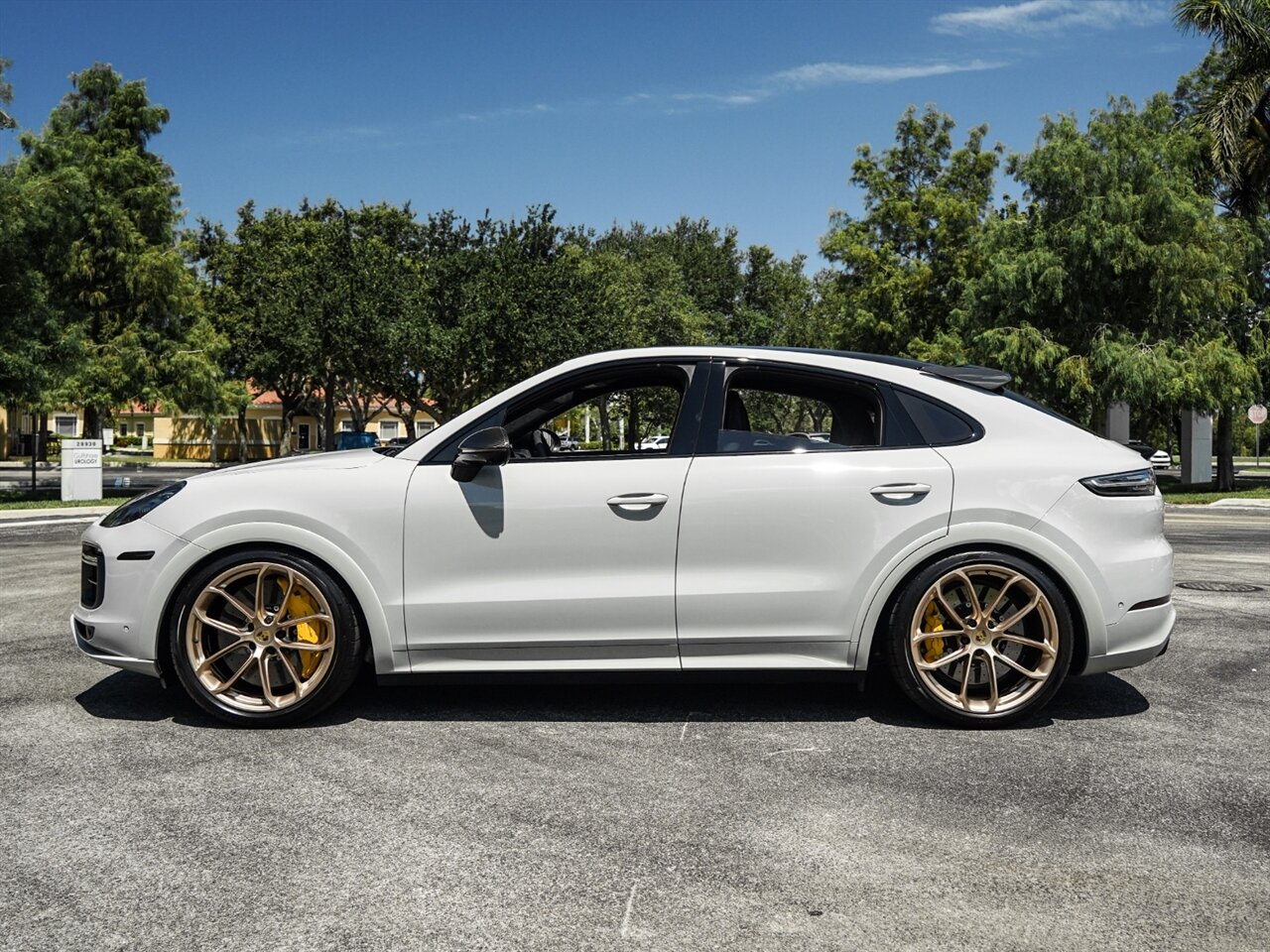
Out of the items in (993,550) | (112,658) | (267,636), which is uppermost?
(993,550)

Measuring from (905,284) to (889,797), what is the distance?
1502 inches

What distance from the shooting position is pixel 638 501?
15.5ft

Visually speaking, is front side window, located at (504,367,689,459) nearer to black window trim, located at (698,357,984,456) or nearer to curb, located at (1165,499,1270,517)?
black window trim, located at (698,357,984,456)

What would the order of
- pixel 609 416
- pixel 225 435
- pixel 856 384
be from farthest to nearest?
pixel 225 435 < pixel 609 416 < pixel 856 384

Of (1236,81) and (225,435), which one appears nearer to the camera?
(1236,81)

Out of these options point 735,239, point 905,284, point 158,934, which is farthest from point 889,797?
point 735,239

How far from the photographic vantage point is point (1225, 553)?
41.3ft

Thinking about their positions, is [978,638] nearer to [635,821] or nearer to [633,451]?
[633,451]

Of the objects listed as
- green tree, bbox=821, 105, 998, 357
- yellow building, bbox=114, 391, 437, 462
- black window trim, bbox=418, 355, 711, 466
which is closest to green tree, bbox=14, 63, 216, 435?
green tree, bbox=821, 105, 998, 357

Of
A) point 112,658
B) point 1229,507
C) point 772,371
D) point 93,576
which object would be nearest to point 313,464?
point 93,576

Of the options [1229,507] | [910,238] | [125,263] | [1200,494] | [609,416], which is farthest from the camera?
[910,238]

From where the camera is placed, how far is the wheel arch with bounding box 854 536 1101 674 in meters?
4.71

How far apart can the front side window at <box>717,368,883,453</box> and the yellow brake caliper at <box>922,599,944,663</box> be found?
77cm

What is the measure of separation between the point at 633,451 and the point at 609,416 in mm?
616
